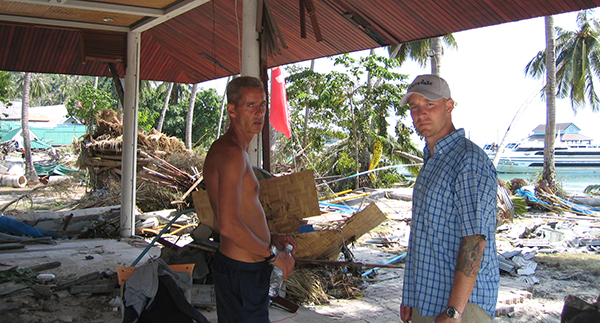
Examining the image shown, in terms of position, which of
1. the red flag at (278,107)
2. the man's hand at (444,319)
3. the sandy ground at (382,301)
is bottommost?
the sandy ground at (382,301)

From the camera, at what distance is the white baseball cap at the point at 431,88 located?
96.2 inches

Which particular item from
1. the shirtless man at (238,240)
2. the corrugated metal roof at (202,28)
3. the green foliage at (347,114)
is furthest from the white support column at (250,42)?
the green foliage at (347,114)

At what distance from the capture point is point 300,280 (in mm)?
5922

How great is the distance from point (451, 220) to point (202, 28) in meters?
6.91

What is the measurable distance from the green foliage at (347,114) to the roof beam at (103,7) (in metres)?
10.6

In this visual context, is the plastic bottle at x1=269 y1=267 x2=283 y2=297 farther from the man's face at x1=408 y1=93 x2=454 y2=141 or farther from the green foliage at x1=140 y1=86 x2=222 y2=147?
the green foliage at x1=140 y1=86 x2=222 y2=147

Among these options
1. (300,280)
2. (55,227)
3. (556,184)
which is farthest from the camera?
(556,184)

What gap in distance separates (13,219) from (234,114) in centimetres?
824

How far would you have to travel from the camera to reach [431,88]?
2457 mm

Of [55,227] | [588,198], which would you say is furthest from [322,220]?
[588,198]

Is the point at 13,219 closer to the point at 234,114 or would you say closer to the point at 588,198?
the point at 234,114

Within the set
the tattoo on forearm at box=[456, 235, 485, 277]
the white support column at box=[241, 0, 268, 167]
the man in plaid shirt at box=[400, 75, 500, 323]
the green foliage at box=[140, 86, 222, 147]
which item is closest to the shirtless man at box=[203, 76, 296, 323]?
the man in plaid shirt at box=[400, 75, 500, 323]

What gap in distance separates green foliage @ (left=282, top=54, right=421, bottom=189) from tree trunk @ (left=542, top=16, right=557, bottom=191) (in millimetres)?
6249

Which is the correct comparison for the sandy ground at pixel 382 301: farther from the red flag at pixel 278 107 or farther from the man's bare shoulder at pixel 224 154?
the man's bare shoulder at pixel 224 154
